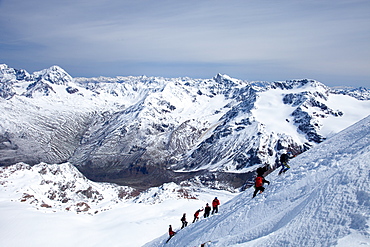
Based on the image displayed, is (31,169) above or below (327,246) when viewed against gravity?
below

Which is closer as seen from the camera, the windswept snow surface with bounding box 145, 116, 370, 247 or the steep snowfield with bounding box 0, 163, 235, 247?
the windswept snow surface with bounding box 145, 116, 370, 247

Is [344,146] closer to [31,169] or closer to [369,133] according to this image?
[369,133]

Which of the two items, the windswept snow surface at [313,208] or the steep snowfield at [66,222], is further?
the steep snowfield at [66,222]

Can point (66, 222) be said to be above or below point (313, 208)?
below

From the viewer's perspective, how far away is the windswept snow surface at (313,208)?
11594 millimetres

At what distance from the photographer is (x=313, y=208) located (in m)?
13.3

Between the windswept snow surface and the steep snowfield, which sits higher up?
the windswept snow surface

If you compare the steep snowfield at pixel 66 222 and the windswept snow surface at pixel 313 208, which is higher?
the windswept snow surface at pixel 313 208

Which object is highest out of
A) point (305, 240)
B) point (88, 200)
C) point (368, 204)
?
point (368, 204)

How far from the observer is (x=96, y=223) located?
2552 inches

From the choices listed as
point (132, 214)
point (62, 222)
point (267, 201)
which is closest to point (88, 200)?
point (132, 214)

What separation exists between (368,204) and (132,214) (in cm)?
7042

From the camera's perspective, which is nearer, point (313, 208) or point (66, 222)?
point (313, 208)

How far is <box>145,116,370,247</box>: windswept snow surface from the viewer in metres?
11.6
